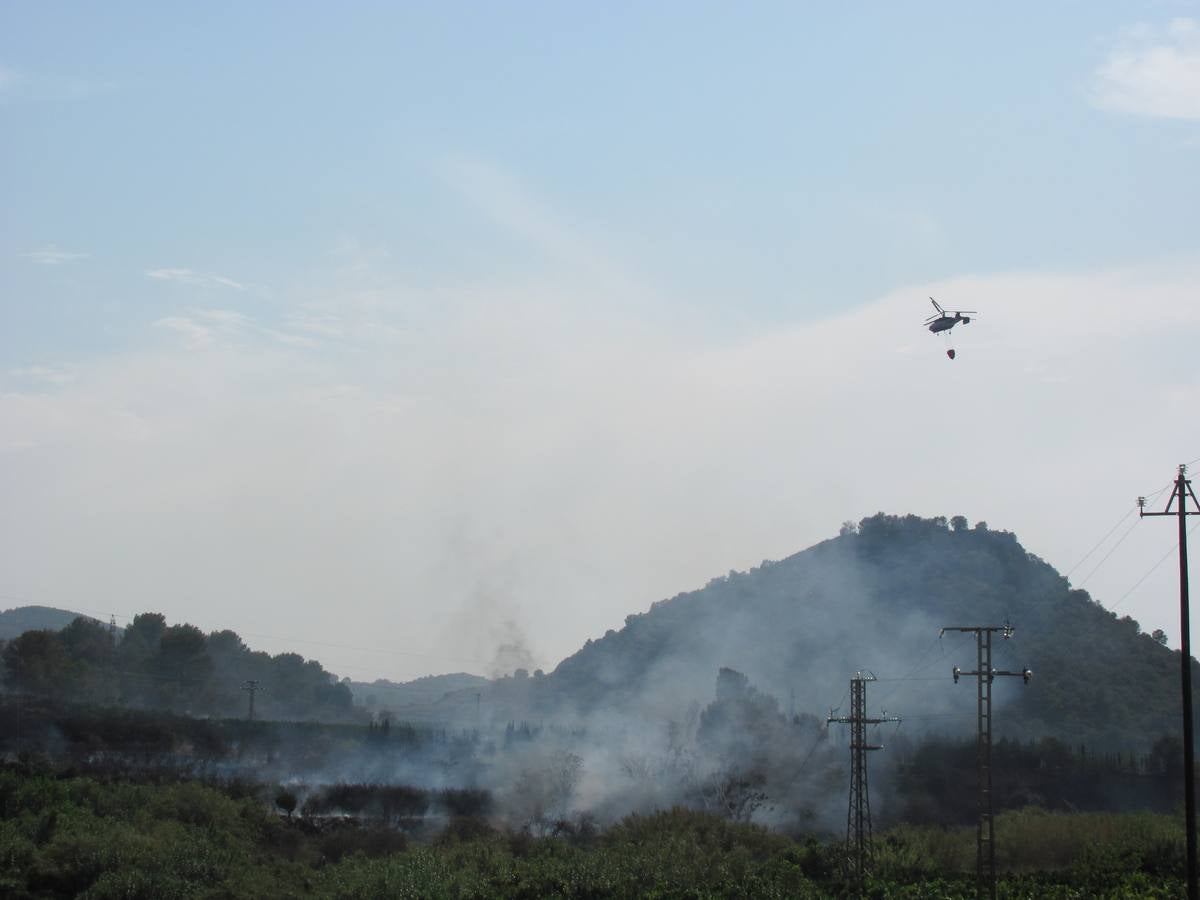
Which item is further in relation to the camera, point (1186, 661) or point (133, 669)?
point (133, 669)

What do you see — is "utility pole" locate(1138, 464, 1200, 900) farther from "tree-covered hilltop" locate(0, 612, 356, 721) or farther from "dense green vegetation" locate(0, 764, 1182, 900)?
"tree-covered hilltop" locate(0, 612, 356, 721)

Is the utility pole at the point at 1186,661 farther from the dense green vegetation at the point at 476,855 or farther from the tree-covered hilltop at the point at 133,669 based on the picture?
the tree-covered hilltop at the point at 133,669

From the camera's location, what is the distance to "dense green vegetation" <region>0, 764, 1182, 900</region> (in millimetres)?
71250

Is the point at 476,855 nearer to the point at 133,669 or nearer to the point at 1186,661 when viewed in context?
the point at 1186,661

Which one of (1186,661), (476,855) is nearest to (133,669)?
(476,855)

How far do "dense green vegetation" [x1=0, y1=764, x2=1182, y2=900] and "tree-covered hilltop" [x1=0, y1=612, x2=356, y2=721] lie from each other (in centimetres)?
5811

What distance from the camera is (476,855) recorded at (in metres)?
85.9

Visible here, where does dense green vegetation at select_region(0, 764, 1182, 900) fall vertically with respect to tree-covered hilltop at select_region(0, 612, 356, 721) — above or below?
below

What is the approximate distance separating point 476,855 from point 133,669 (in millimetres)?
106131

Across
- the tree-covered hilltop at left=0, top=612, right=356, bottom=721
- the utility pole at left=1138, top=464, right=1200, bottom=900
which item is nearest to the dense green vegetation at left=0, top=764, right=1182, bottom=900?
the utility pole at left=1138, top=464, right=1200, bottom=900

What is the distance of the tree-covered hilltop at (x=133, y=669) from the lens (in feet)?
495

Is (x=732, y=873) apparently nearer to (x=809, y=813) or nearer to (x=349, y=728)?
(x=809, y=813)

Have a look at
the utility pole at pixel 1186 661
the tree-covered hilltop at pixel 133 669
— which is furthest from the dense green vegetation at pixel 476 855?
the tree-covered hilltop at pixel 133 669

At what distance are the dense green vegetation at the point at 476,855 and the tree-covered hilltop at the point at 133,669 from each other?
58.1 m
